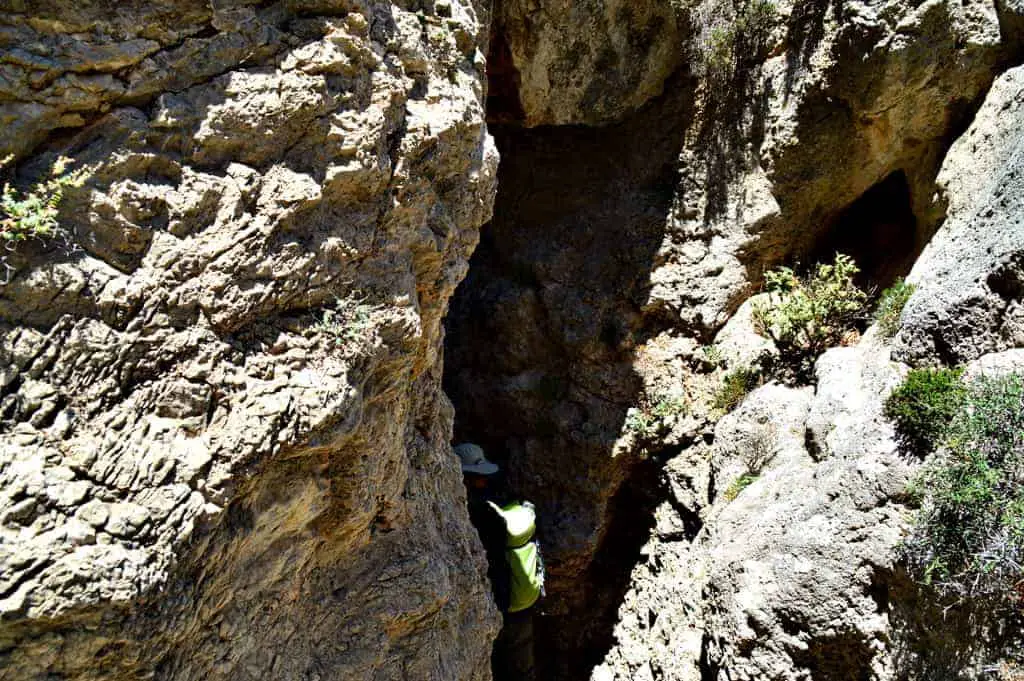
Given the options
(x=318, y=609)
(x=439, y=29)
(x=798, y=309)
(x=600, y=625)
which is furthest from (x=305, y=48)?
(x=600, y=625)

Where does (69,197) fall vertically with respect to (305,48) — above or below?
below

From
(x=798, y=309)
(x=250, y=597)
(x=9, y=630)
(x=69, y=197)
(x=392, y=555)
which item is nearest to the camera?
(x=9, y=630)

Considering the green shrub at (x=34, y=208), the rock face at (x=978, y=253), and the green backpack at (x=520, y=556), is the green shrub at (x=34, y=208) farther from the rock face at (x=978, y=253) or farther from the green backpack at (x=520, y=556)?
the rock face at (x=978, y=253)

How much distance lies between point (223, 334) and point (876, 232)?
5865 mm

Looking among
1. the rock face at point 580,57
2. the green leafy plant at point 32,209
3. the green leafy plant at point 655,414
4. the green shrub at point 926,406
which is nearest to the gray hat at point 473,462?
the green leafy plant at point 655,414

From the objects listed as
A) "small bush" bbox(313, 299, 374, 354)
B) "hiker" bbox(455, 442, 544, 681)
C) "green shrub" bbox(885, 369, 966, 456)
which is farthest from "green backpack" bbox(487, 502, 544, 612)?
"green shrub" bbox(885, 369, 966, 456)

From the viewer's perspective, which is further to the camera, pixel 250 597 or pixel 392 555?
pixel 392 555

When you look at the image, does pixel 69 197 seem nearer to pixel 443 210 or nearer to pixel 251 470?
pixel 251 470

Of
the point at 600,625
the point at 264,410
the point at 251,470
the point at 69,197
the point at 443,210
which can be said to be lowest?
the point at 600,625

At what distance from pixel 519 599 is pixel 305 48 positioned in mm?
4582

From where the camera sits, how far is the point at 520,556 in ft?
20.2

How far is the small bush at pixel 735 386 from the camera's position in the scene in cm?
651

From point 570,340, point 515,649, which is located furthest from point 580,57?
point 515,649

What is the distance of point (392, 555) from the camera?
459 cm
